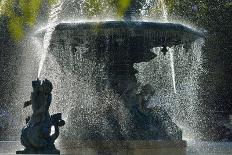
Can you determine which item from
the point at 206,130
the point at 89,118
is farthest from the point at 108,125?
the point at 206,130

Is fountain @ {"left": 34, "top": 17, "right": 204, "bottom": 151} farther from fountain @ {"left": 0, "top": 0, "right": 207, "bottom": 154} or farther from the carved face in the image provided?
the carved face

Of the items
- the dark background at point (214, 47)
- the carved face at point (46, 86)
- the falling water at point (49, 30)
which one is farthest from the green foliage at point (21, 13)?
the carved face at point (46, 86)

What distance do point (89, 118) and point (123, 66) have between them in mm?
1177

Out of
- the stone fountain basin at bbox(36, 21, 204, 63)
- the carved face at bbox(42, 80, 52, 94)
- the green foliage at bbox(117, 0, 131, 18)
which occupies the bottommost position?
the carved face at bbox(42, 80, 52, 94)

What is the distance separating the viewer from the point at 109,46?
1151cm

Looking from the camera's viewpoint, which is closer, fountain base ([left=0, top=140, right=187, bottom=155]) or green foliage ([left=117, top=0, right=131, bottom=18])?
fountain base ([left=0, top=140, right=187, bottom=155])

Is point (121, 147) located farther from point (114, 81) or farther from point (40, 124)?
point (40, 124)

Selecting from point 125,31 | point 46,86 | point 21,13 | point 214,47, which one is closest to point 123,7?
point 125,31

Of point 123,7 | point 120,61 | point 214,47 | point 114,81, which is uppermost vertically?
point 214,47

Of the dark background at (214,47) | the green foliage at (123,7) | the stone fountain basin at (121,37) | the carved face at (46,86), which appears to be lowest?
the carved face at (46,86)

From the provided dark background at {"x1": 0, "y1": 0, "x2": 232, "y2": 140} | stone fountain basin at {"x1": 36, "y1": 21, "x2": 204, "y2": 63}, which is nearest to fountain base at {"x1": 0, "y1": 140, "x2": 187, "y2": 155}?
stone fountain basin at {"x1": 36, "y1": 21, "x2": 204, "y2": 63}

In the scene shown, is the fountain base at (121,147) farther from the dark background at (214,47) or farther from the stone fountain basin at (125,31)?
the dark background at (214,47)

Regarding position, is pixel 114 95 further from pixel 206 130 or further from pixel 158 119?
pixel 206 130

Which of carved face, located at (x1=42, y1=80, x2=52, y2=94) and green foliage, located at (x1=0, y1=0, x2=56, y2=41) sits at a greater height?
green foliage, located at (x1=0, y1=0, x2=56, y2=41)
